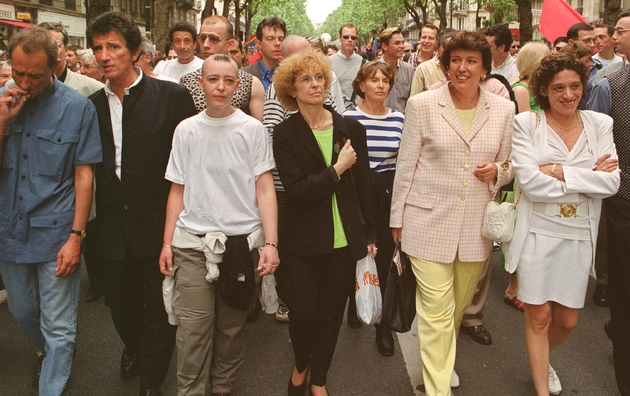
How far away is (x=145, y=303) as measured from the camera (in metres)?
3.82

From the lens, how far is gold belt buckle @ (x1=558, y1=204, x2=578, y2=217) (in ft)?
11.3

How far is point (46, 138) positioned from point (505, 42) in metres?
4.92

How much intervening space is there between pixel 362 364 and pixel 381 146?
1646 mm

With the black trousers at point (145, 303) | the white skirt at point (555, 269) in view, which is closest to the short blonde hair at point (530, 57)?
the white skirt at point (555, 269)

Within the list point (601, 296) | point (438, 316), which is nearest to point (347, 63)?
point (601, 296)

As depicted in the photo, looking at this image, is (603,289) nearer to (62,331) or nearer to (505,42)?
(505,42)

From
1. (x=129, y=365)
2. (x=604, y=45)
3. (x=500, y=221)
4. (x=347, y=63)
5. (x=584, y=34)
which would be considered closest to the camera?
(x=500, y=221)

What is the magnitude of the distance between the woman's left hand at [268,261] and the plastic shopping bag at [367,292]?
1.81ft

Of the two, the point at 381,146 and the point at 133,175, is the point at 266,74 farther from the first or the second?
the point at 133,175

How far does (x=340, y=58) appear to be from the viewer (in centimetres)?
780

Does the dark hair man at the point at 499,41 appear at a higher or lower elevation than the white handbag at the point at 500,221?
higher

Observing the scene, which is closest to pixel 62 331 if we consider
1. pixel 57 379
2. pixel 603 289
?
pixel 57 379

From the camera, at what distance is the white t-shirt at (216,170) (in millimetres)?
3379

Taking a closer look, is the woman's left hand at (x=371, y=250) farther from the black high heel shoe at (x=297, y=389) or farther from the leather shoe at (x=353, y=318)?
the leather shoe at (x=353, y=318)
